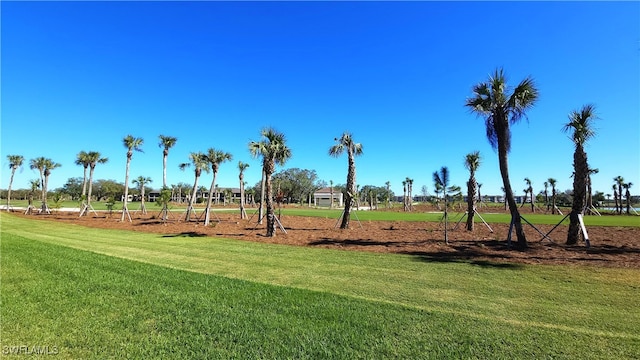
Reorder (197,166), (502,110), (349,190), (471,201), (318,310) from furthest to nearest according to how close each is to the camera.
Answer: (197,166) < (349,190) < (471,201) < (502,110) < (318,310)

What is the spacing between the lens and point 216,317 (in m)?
4.86

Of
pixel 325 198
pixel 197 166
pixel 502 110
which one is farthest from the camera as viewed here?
pixel 325 198

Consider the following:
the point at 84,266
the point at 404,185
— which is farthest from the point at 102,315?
the point at 404,185

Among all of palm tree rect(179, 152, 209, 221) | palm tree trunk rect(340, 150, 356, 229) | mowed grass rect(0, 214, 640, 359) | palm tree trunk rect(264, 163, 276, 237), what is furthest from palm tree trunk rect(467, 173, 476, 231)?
palm tree rect(179, 152, 209, 221)


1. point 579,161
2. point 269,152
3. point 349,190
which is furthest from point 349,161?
point 579,161

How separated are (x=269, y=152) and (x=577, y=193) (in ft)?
47.9

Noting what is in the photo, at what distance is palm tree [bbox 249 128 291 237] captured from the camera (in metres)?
16.6

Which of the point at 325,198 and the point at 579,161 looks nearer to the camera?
the point at 579,161

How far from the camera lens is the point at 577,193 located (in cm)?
1356

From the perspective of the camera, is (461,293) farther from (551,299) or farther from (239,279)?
(239,279)

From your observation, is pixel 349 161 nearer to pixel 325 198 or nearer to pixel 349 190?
pixel 349 190

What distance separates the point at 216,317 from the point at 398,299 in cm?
325

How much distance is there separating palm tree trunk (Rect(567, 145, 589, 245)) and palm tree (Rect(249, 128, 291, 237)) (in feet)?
45.1

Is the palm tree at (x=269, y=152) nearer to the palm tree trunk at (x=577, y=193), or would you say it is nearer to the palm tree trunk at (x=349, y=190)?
the palm tree trunk at (x=349, y=190)
